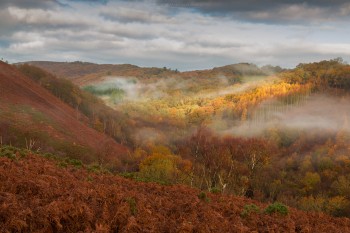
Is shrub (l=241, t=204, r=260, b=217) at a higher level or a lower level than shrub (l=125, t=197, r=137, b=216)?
lower

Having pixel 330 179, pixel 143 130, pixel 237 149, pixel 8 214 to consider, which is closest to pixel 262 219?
pixel 8 214

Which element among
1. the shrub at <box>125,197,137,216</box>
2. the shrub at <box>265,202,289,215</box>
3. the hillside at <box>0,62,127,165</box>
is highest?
the shrub at <box>125,197,137,216</box>

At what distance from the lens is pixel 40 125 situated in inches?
3169

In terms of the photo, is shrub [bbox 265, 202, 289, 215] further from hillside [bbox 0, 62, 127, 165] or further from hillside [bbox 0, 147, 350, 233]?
A: hillside [bbox 0, 62, 127, 165]

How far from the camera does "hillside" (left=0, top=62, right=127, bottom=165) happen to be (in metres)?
72.4

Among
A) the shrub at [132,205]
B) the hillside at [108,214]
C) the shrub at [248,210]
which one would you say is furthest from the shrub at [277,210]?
the shrub at [132,205]

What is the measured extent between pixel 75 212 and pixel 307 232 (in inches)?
324

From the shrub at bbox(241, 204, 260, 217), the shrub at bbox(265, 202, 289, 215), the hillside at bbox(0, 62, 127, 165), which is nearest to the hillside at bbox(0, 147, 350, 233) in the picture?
the shrub at bbox(241, 204, 260, 217)

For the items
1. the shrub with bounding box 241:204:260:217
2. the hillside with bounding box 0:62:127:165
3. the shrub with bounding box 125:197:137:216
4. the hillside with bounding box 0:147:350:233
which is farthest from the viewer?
the hillside with bounding box 0:62:127:165

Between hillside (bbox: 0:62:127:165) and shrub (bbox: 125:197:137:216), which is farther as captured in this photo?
hillside (bbox: 0:62:127:165)

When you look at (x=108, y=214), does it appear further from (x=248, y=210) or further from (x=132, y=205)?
(x=248, y=210)

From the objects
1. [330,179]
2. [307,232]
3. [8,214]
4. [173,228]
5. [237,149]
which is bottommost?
[330,179]

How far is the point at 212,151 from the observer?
408ft

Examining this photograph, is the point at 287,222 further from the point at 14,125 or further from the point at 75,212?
the point at 14,125
